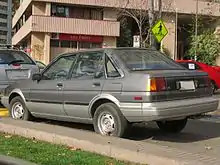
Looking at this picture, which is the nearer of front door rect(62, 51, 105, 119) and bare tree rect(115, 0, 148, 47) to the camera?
front door rect(62, 51, 105, 119)

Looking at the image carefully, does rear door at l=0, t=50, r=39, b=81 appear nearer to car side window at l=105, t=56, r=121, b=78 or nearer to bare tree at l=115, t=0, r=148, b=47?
car side window at l=105, t=56, r=121, b=78

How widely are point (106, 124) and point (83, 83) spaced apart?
849 mm

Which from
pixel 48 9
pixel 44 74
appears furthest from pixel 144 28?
pixel 44 74

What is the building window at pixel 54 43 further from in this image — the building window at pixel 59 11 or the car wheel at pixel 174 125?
the car wheel at pixel 174 125

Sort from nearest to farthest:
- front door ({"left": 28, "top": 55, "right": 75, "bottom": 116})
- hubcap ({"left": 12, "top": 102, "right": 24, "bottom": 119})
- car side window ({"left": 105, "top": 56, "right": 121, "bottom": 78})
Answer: car side window ({"left": 105, "top": 56, "right": 121, "bottom": 78})
front door ({"left": 28, "top": 55, "right": 75, "bottom": 116})
hubcap ({"left": 12, "top": 102, "right": 24, "bottom": 119})

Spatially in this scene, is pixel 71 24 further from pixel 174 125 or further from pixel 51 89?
pixel 174 125

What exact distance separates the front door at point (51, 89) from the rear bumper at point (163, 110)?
1.64 meters

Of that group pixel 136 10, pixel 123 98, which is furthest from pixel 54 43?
pixel 123 98

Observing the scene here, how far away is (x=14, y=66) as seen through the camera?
463 inches

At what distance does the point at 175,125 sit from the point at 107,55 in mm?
1947

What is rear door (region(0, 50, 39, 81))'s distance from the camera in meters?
11.6

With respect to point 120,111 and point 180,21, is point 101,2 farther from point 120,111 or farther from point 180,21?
point 120,111

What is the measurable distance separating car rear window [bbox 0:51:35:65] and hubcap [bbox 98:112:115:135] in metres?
4.86

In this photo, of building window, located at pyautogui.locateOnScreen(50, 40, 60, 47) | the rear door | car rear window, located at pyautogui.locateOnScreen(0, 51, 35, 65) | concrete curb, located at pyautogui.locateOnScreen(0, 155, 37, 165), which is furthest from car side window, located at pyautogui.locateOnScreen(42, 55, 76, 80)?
building window, located at pyautogui.locateOnScreen(50, 40, 60, 47)
